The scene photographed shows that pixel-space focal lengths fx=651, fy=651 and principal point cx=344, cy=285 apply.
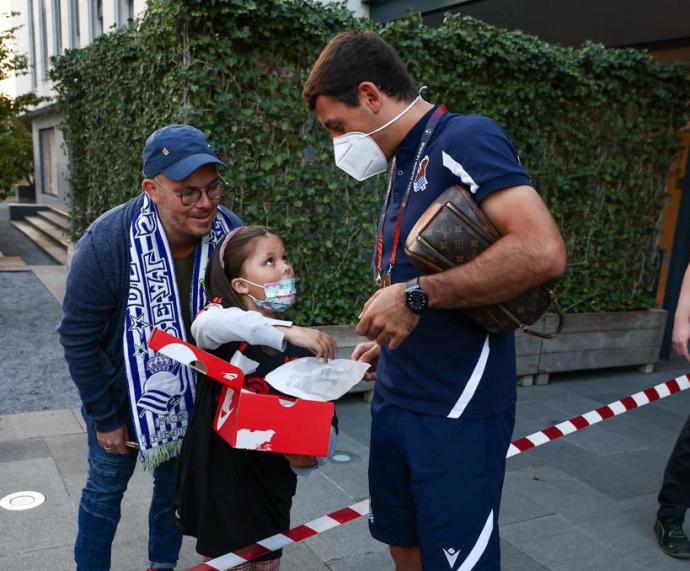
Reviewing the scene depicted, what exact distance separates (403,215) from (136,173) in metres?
5.53

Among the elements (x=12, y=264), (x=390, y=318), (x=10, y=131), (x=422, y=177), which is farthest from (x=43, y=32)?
(x=390, y=318)

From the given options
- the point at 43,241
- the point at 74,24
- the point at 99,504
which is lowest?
the point at 43,241

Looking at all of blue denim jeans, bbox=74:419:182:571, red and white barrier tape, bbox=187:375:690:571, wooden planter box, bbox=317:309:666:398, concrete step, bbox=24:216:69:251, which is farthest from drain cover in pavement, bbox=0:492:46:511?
concrete step, bbox=24:216:69:251

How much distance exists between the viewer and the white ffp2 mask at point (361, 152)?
199 centimetres

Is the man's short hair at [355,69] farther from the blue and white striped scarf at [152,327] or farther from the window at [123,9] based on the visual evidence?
the window at [123,9]

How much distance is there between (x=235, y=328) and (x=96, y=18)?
17846mm

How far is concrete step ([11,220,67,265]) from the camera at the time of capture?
1354cm

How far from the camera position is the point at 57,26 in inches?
849

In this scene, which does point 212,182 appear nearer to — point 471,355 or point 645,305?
point 471,355

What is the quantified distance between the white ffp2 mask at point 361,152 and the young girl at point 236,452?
39 cm

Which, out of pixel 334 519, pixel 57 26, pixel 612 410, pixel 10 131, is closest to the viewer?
pixel 334 519

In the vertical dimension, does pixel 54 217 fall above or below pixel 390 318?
below

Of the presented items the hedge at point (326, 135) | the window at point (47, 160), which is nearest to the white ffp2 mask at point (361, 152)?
the hedge at point (326, 135)

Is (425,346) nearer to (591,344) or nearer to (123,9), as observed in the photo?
(591,344)
